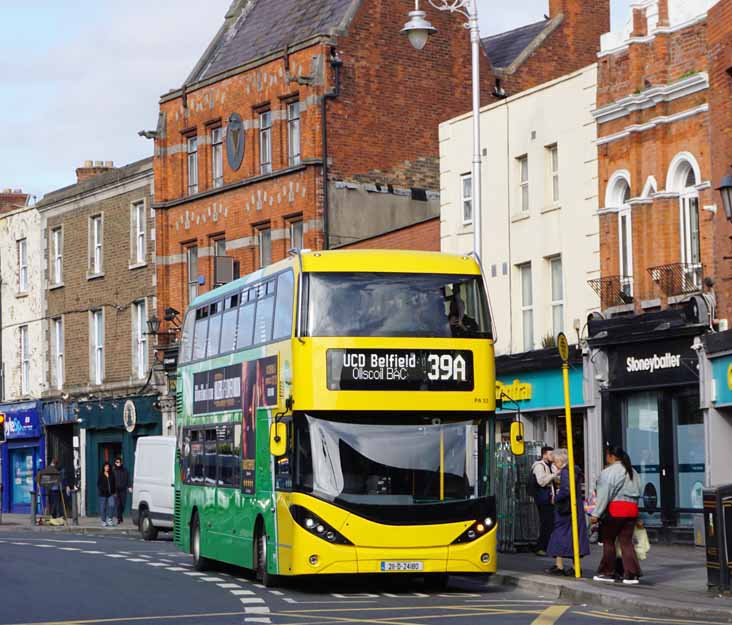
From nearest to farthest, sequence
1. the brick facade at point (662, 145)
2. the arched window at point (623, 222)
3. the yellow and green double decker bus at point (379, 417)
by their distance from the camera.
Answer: the yellow and green double decker bus at point (379, 417), the brick facade at point (662, 145), the arched window at point (623, 222)

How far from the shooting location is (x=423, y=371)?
2044cm

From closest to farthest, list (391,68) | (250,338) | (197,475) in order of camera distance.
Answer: (250,338), (197,475), (391,68)

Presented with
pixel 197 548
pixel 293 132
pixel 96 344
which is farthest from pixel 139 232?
pixel 197 548

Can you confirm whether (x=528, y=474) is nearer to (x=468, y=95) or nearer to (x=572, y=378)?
(x=572, y=378)

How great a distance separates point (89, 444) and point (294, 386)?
1367 inches

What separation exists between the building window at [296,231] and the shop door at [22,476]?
18233mm

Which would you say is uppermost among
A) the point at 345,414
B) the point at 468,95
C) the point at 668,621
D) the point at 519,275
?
the point at 468,95

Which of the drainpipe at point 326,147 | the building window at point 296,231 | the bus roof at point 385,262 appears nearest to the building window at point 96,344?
the building window at point 296,231

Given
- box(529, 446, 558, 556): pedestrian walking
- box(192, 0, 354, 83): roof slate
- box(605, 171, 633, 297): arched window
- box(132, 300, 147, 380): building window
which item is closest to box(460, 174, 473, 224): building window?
box(605, 171, 633, 297): arched window

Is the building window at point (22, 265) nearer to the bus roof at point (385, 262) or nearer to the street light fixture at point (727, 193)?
the bus roof at point (385, 262)

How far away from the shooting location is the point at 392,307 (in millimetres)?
20625

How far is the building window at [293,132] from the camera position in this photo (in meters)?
43.7

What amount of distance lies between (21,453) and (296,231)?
20.0m

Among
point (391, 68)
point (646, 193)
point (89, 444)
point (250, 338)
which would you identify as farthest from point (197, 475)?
point (89, 444)
